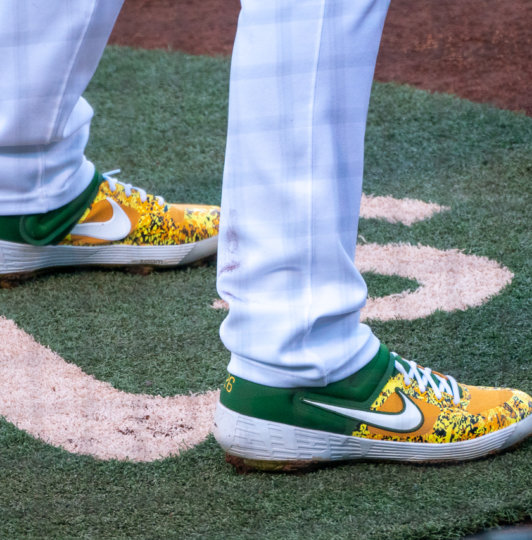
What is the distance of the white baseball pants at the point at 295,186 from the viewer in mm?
887

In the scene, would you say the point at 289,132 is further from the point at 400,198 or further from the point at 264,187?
the point at 400,198

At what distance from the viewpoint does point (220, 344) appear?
1356mm

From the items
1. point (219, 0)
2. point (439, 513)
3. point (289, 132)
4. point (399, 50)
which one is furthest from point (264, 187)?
point (219, 0)

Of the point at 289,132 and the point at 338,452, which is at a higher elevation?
the point at 289,132

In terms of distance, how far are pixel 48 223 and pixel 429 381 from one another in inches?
32.2

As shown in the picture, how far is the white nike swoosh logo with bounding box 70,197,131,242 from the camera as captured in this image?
160 cm

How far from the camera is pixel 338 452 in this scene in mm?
1041

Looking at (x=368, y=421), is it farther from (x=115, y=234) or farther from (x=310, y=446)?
(x=115, y=234)

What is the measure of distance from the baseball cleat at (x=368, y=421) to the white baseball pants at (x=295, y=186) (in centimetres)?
3

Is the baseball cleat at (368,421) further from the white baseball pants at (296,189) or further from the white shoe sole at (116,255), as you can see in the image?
the white shoe sole at (116,255)

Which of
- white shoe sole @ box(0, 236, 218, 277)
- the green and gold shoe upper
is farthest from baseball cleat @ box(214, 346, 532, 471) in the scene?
white shoe sole @ box(0, 236, 218, 277)

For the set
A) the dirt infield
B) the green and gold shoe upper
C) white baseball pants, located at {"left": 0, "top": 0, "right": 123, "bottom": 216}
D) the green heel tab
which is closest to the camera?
the green and gold shoe upper

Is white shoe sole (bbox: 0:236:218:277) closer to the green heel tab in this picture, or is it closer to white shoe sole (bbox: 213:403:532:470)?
the green heel tab

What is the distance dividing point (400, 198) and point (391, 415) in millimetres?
957
